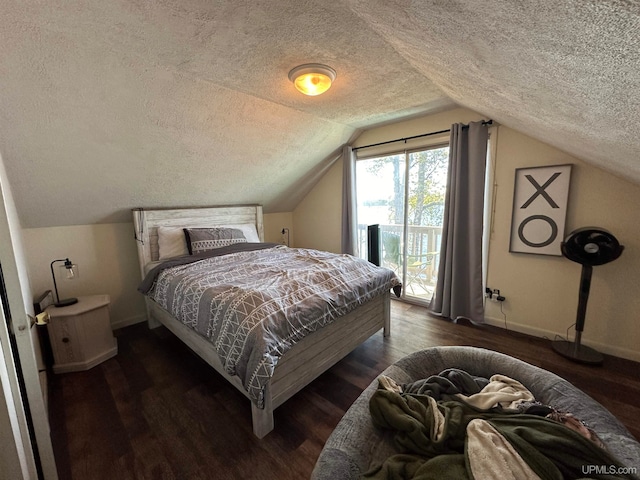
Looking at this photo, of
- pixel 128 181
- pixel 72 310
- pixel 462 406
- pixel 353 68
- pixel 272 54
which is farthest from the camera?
pixel 128 181

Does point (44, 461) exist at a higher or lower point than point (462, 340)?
higher

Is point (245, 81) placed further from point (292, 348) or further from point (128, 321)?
point (128, 321)

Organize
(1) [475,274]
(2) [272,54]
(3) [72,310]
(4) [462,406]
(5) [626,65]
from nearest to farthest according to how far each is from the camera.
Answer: (5) [626,65], (4) [462,406], (2) [272,54], (3) [72,310], (1) [475,274]

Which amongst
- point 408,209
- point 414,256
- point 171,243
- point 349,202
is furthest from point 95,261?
point 414,256

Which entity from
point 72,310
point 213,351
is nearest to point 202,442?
point 213,351

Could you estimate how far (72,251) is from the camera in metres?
2.56

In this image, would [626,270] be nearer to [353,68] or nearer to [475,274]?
[475,274]

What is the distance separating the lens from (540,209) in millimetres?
2350

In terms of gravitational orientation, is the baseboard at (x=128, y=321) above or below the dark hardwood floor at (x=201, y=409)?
above

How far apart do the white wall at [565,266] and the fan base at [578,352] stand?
0.14 meters

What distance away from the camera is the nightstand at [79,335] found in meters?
1.99

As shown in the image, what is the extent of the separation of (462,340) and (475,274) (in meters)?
0.69

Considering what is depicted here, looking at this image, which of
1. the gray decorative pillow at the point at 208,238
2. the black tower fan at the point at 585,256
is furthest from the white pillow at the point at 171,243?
the black tower fan at the point at 585,256

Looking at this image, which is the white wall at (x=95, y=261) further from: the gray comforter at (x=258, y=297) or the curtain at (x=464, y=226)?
the curtain at (x=464, y=226)
